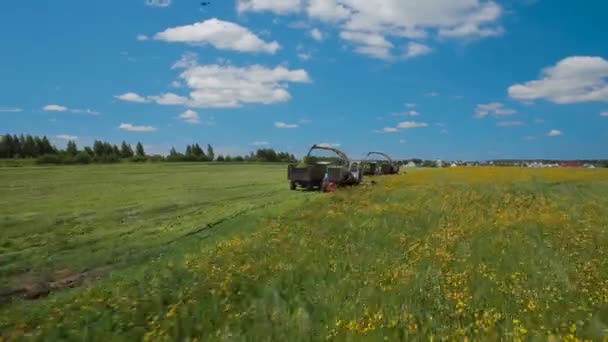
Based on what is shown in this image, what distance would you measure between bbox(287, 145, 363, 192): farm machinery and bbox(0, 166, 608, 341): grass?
1864cm

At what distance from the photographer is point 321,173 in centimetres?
3397

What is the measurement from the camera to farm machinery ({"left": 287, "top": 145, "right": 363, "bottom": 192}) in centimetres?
3322

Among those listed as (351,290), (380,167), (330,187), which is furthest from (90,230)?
(380,167)

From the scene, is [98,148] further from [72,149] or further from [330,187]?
[330,187]

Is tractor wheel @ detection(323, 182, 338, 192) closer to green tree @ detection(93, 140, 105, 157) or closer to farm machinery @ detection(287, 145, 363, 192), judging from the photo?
farm machinery @ detection(287, 145, 363, 192)

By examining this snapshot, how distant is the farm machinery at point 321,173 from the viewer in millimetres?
33219

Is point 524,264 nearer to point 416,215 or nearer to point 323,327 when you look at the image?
point 323,327

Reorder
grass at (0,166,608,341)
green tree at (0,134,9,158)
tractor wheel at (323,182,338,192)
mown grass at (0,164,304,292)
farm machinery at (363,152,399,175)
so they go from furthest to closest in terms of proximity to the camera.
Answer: green tree at (0,134,9,158), farm machinery at (363,152,399,175), tractor wheel at (323,182,338,192), mown grass at (0,164,304,292), grass at (0,166,608,341)

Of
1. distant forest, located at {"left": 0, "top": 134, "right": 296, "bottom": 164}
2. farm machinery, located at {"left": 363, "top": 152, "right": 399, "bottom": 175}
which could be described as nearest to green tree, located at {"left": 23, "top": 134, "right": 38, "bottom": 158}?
A: distant forest, located at {"left": 0, "top": 134, "right": 296, "bottom": 164}

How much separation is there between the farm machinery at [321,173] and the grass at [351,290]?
18637 millimetres

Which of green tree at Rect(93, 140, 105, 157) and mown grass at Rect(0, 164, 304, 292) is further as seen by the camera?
green tree at Rect(93, 140, 105, 157)

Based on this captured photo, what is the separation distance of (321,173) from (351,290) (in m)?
25.9

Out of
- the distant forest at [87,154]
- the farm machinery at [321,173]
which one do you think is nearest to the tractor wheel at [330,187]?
the farm machinery at [321,173]

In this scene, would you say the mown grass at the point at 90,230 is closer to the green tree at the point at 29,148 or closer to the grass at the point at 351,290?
the grass at the point at 351,290
